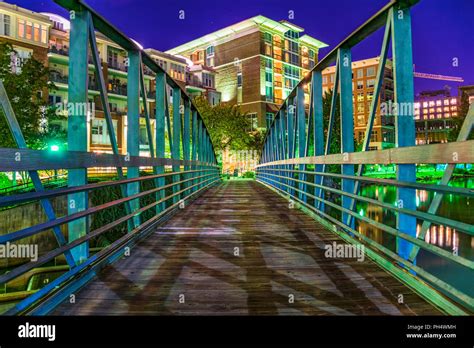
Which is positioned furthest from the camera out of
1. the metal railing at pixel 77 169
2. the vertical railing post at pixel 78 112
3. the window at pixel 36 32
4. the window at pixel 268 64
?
the window at pixel 268 64

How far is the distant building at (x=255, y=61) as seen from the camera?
2034 inches

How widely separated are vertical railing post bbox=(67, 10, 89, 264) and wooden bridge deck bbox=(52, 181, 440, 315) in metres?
0.47

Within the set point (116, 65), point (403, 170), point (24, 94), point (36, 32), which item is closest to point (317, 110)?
point (403, 170)

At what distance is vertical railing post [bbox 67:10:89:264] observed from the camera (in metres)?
3.40

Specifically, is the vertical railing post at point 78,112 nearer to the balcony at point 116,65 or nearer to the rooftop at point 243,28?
the balcony at point 116,65

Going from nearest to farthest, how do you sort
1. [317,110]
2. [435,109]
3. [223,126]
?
[317,110]
[223,126]
[435,109]

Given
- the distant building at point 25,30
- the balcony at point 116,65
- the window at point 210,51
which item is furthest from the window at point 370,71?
the distant building at point 25,30

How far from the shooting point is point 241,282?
10.7 ft

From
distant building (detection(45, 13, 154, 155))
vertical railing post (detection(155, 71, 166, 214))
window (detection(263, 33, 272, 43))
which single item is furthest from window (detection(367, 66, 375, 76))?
vertical railing post (detection(155, 71, 166, 214))

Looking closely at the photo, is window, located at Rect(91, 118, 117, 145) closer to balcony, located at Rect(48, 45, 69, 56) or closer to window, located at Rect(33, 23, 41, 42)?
balcony, located at Rect(48, 45, 69, 56)

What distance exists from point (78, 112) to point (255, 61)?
166 feet

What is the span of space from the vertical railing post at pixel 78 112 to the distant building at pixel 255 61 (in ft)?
157

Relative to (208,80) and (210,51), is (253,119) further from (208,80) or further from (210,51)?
(210,51)
